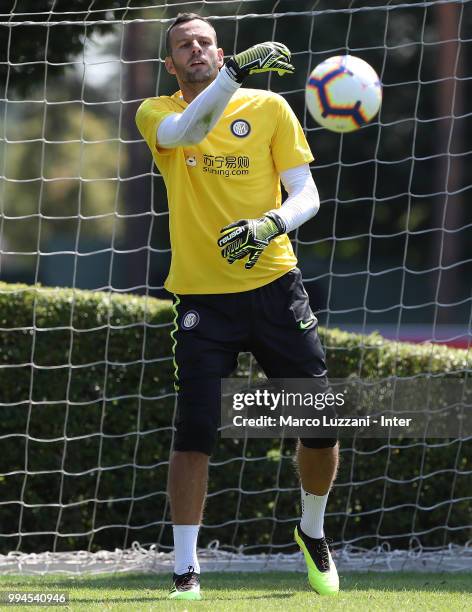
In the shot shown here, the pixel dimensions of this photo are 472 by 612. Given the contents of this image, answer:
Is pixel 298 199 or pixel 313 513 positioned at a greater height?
pixel 298 199

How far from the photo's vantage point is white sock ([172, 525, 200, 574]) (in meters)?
4.41

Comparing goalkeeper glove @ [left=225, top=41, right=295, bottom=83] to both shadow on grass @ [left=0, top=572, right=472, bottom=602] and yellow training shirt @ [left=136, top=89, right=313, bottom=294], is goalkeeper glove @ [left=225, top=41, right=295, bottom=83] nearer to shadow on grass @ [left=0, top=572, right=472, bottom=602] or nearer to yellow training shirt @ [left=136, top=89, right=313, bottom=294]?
yellow training shirt @ [left=136, top=89, right=313, bottom=294]

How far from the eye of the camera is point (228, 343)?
15.0 ft

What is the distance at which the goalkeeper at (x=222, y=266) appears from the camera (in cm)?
447

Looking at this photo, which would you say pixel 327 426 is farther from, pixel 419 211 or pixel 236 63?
pixel 419 211

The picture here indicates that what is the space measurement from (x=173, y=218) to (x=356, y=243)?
22347 millimetres

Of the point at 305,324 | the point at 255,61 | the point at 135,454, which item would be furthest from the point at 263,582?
the point at 255,61

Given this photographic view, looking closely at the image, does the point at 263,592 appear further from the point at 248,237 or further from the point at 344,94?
the point at 344,94

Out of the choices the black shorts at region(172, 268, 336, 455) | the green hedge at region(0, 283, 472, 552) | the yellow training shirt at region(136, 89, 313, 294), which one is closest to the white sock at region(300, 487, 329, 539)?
the black shorts at region(172, 268, 336, 455)

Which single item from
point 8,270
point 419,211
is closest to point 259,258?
point 419,211

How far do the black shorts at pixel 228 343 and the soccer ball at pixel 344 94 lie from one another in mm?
Result: 1207

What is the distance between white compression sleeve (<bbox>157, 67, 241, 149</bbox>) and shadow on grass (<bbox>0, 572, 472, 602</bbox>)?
1895 millimetres

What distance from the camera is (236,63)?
4262 millimetres

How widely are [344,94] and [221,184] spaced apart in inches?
48.2
